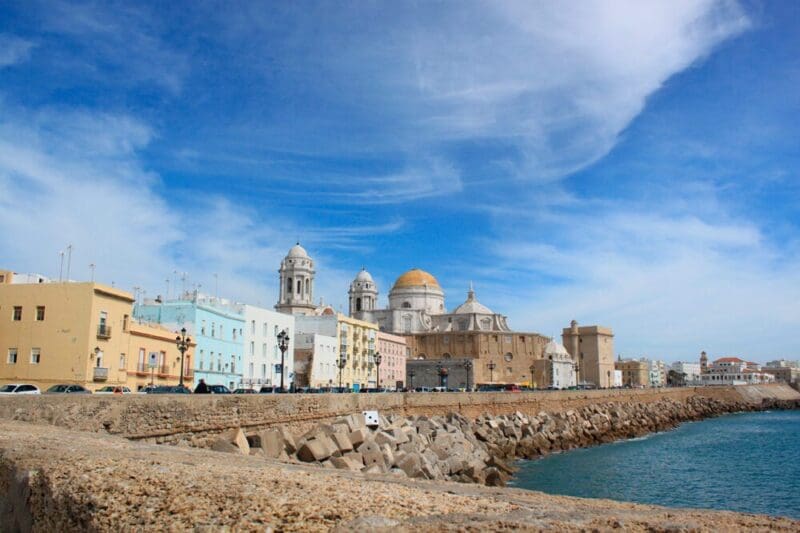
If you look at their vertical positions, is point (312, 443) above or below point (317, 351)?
below

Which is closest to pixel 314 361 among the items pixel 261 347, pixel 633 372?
pixel 261 347

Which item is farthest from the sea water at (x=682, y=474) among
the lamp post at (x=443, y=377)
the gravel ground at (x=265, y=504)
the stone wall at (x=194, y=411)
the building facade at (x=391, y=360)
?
the lamp post at (x=443, y=377)

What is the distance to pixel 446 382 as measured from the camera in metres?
84.8

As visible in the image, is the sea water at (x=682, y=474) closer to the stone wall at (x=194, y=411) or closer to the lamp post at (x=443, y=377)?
the stone wall at (x=194, y=411)

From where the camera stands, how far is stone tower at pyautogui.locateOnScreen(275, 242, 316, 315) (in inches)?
3073

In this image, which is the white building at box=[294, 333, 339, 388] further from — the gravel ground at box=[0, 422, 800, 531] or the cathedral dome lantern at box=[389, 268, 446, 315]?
the gravel ground at box=[0, 422, 800, 531]

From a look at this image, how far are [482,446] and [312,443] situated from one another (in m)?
15.5

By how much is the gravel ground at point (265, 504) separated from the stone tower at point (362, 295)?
3504 inches

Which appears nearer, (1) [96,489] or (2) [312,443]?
(1) [96,489]

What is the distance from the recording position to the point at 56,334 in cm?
2844

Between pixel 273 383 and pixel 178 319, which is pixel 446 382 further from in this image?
pixel 178 319

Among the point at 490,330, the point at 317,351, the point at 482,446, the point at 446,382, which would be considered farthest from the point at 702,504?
the point at 490,330

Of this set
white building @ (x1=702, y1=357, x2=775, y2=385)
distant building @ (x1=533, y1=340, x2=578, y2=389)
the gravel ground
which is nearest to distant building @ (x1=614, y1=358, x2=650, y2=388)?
white building @ (x1=702, y1=357, x2=775, y2=385)

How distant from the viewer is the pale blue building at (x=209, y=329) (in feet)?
A: 135
